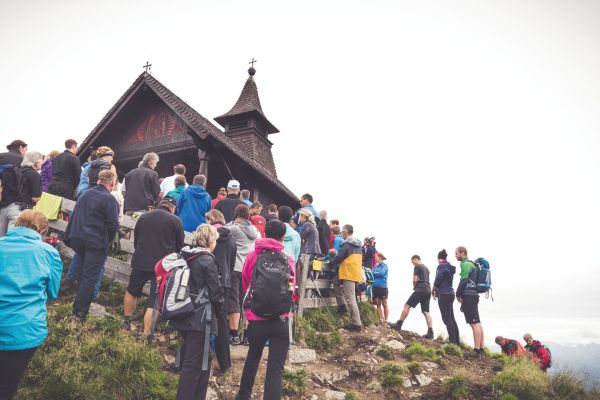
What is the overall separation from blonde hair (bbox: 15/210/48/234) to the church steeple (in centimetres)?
1439

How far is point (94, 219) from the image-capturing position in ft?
16.0

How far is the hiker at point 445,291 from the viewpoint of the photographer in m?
8.76

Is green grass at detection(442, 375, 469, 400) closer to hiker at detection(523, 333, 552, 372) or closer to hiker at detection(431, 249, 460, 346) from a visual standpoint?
hiker at detection(431, 249, 460, 346)

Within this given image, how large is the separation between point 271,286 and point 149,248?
2141 mm

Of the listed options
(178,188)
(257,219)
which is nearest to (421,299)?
(257,219)

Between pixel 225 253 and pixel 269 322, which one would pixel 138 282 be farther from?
pixel 269 322

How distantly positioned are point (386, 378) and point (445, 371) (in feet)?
5.61

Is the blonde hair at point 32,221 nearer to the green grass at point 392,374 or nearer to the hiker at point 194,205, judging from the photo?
the hiker at point 194,205

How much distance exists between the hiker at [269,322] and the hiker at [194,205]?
3.11m

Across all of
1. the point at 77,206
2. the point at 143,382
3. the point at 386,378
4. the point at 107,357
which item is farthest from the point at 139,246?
the point at 386,378

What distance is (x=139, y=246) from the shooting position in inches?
199

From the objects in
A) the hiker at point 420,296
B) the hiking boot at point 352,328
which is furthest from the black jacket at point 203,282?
the hiker at point 420,296

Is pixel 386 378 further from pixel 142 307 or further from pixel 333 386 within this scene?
pixel 142 307

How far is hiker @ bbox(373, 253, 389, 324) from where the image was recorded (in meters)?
10.4
